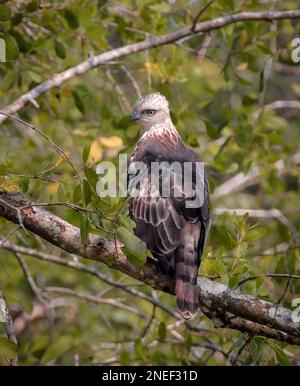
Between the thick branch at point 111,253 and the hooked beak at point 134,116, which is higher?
the hooked beak at point 134,116

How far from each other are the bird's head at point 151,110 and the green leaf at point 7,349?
3110 millimetres

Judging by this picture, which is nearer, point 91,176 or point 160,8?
point 91,176

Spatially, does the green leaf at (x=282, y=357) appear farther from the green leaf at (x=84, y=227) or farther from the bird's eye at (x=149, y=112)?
the bird's eye at (x=149, y=112)

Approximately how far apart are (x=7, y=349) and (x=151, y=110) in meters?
3.38

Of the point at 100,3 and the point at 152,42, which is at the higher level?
the point at 100,3

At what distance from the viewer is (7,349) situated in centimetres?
441

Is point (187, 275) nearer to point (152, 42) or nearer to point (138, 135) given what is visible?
point (138, 135)

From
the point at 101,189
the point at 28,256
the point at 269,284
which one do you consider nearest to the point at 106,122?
the point at 28,256

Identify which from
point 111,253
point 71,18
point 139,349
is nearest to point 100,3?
point 71,18

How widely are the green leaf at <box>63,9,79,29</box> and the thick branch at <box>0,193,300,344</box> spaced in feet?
6.70

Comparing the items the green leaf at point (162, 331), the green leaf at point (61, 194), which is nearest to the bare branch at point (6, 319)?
the green leaf at point (61, 194)

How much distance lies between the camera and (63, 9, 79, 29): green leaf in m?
6.36

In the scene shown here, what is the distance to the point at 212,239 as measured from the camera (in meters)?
7.01

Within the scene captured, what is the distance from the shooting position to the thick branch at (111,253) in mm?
4930
